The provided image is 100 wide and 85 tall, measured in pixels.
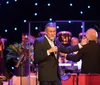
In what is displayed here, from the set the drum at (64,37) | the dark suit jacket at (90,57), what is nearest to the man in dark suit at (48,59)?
the dark suit jacket at (90,57)

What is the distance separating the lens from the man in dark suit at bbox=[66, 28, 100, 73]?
18.9 feet

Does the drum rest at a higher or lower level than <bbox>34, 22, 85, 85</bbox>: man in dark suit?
higher

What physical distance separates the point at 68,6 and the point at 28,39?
324 centimetres

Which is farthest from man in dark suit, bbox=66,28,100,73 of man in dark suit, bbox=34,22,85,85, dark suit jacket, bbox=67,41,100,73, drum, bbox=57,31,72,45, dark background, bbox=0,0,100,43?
dark background, bbox=0,0,100,43

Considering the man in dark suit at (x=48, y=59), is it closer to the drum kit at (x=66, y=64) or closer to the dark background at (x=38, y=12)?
the drum kit at (x=66, y=64)

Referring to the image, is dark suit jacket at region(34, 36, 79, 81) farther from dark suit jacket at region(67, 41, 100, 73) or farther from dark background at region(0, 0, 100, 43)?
dark background at region(0, 0, 100, 43)

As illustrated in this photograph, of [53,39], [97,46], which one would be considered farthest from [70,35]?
[53,39]

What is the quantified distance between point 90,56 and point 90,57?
0.05ft

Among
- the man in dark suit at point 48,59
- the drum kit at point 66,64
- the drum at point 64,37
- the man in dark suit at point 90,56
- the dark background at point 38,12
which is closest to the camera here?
the man in dark suit at point 48,59

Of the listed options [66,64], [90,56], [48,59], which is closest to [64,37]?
[66,64]

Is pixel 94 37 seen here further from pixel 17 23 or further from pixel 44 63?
pixel 17 23

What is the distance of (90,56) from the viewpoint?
19.0 feet

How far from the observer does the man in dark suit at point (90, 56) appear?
575 cm

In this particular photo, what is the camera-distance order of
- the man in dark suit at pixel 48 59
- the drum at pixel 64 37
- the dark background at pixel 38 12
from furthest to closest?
1. the dark background at pixel 38 12
2. the drum at pixel 64 37
3. the man in dark suit at pixel 48 59
